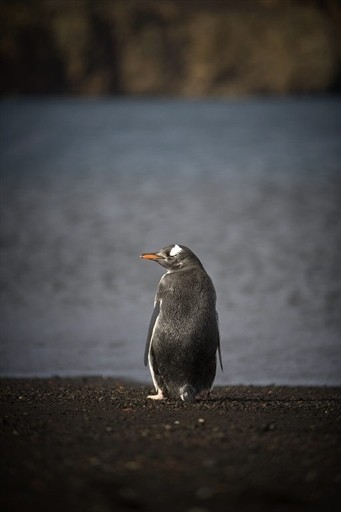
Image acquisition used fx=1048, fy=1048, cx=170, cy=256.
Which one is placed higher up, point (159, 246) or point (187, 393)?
point (187, 393)

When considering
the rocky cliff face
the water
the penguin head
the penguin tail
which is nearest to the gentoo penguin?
the penguin tail

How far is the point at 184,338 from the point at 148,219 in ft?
58.1

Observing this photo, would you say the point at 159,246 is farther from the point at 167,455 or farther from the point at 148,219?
the point at 167,455

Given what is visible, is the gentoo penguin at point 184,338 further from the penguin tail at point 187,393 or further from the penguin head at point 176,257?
the penguin head at point 176,257

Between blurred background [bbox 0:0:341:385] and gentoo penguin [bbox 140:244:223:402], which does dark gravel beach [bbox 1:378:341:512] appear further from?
blurred background [bbox 0:0:341:385]

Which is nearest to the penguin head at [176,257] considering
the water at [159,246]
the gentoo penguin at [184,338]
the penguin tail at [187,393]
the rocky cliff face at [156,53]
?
the gentoo penguin at [184,338]

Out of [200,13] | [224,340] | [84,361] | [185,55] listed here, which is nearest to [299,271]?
[224,340]

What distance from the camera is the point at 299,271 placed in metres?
15.5

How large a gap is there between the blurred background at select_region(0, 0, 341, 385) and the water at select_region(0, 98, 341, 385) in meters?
0.04

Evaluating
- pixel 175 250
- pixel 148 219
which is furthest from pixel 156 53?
pixel 175 250

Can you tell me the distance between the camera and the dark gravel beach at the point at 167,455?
414 cm

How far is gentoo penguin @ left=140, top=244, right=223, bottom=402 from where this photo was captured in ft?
21.3

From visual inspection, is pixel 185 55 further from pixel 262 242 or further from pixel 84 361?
pixel 84 361

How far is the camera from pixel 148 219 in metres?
24.1
